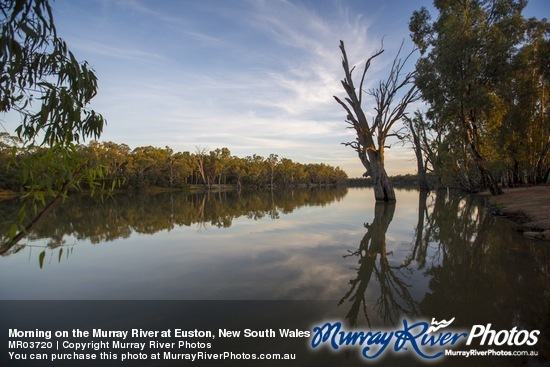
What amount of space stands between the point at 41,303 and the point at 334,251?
5586mm

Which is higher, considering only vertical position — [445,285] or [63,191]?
[63,191]

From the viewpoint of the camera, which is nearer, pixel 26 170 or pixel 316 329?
pixel 26 170

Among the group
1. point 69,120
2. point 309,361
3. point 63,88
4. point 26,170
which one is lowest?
point 309,361

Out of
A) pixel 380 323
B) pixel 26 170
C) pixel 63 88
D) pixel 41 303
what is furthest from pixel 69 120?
pixel 380 323

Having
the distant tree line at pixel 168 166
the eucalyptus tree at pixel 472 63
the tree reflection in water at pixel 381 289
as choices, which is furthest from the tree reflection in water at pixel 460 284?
the distant tree line at pixel 168 166

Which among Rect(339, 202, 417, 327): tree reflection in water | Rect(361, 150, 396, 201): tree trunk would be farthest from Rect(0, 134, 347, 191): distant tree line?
Rect(339, 202, 417, 327): tree reflection in water

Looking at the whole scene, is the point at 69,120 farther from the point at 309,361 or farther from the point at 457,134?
the point at 457,134

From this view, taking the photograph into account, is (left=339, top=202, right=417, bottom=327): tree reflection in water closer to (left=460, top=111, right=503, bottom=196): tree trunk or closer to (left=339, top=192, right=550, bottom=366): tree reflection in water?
(left=339, top=192, right=550, bottom=366): tree reflection in water

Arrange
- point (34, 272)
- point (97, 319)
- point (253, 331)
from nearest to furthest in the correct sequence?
1. point (253, 331)
2. point (97, 319)
3. point (34, 272)

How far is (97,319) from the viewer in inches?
139

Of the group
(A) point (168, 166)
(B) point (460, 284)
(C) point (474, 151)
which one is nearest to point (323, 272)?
(B) point (460, 284)

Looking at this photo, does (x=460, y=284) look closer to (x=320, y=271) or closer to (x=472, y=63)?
(x=320, y=271)

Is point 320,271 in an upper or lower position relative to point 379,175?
lower

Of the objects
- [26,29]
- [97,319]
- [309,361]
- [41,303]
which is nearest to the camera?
[26,29]
